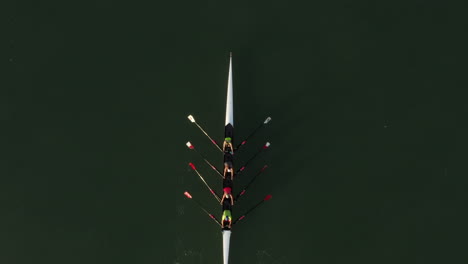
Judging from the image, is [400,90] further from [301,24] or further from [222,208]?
[222,208]

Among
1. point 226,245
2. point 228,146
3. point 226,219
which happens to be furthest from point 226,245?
point 228,146

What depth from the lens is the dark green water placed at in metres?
5.78

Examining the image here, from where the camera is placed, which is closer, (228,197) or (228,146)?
(228,197)

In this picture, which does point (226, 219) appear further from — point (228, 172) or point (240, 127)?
point (240, 127)

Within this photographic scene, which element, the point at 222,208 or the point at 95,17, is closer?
the point at 222,208

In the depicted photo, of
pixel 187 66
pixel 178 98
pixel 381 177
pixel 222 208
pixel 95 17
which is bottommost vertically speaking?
pixel 222 208

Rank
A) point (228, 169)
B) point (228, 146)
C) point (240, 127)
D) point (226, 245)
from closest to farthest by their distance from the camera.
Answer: point (226, 245)
point (228, 169)
point (228, 146)
point (240, 127)

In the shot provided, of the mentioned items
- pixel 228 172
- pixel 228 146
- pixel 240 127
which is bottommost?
pixel 228 172

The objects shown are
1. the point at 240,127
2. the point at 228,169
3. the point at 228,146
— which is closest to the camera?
the point at 228,169

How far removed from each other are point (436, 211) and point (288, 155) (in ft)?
7.15

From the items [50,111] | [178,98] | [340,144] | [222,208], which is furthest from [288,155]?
[50,111]

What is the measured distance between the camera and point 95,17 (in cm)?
648

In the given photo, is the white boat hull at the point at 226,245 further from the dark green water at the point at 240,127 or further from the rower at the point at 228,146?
the rower at the point at 228,146

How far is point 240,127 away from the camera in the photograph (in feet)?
20.0
